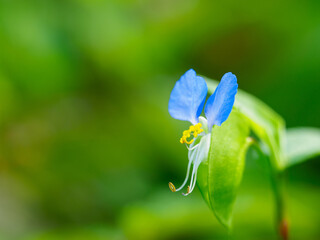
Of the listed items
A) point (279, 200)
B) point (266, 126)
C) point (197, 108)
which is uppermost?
point (197, 108)

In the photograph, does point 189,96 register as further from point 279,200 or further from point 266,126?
point 279,200

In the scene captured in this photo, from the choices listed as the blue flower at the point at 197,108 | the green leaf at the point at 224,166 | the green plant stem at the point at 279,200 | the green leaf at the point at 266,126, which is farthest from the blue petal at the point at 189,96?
the green plant stem at the point at 279,200

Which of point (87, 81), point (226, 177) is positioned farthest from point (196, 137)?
point (87, 81)

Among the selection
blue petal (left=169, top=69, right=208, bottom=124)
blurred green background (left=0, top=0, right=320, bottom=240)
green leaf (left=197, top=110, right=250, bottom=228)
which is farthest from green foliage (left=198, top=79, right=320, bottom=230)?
blurred green background (left=0, top=0, right=320, bottom=240)

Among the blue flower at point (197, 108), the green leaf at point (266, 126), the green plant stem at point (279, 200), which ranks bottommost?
the green plant stem at point (279, 200)

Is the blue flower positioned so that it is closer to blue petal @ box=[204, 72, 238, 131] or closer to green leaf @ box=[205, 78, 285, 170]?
blue petal @ box=[204, 72, 238, 131]

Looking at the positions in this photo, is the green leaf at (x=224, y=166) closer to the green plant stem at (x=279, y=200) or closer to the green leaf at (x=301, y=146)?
the green plant stem at (x=279, y=200)

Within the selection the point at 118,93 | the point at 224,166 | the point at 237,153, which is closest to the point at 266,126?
the point at 237,153
